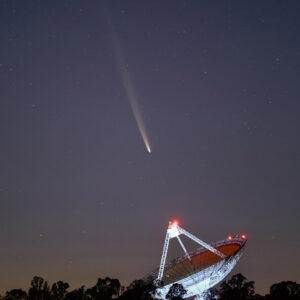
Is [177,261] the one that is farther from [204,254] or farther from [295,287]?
[295,287]

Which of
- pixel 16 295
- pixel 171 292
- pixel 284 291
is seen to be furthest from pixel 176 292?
pixel 16 295

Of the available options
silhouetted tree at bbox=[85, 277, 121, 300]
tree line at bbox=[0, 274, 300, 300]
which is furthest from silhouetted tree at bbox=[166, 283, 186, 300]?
silhouetted tree at bbox=[85, 277, 121, 300]

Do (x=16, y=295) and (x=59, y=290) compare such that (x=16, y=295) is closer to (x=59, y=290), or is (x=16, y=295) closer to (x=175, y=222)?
(x=59, y=290)

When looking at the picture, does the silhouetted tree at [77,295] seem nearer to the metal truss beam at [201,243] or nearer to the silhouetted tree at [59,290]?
the silhouetted tree at [59,290]

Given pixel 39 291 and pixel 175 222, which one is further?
pixel 39 291

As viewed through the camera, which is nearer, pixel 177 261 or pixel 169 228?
pixel 169 228

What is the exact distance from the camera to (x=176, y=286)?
85438mm

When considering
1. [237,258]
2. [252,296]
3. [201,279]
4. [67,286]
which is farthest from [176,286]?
[67,286]

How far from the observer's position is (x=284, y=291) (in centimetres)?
10688

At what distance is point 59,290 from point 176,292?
60.3 m

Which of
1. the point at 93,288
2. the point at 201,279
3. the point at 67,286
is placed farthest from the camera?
the point at 67,286

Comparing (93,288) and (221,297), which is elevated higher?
(93,288)

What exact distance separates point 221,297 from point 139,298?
1791 cm

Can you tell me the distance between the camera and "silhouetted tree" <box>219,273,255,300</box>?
104812 millimetres
